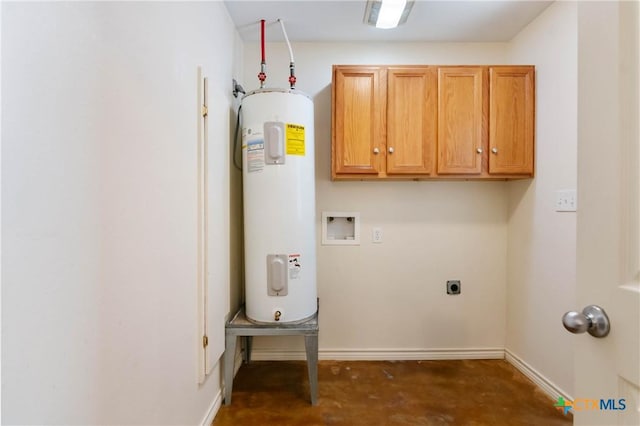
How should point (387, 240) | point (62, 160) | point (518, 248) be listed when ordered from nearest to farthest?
1. point (62, 160)
2. point (518, 248)
3. point (387, 240)

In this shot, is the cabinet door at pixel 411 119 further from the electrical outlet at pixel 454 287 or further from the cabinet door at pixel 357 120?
the electrical outlet at pixel 454 287

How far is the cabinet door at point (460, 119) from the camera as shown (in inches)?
73.7

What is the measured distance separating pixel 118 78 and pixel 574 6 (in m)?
2.34

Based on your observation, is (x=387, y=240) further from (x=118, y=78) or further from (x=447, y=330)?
(x=118, y=78)

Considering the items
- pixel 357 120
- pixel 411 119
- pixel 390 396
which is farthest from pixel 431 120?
pixel 390 396

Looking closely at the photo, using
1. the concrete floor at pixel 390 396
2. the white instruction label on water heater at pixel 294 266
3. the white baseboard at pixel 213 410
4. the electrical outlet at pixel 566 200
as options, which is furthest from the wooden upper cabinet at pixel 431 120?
the white baseboard at pixel 213 410

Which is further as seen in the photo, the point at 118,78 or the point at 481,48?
the point at 481,48

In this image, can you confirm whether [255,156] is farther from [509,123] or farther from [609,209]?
[509,123]

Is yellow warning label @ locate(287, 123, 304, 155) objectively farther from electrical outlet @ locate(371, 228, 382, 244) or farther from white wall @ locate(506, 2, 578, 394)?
white wall @ locate(506, 2, 578, 394)

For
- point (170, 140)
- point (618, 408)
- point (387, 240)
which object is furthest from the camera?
point (387, 240)

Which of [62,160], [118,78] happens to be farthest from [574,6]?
[62,160]

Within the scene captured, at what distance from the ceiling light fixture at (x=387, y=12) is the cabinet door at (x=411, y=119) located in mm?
284

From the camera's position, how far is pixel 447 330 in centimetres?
215

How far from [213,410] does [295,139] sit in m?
1.61
